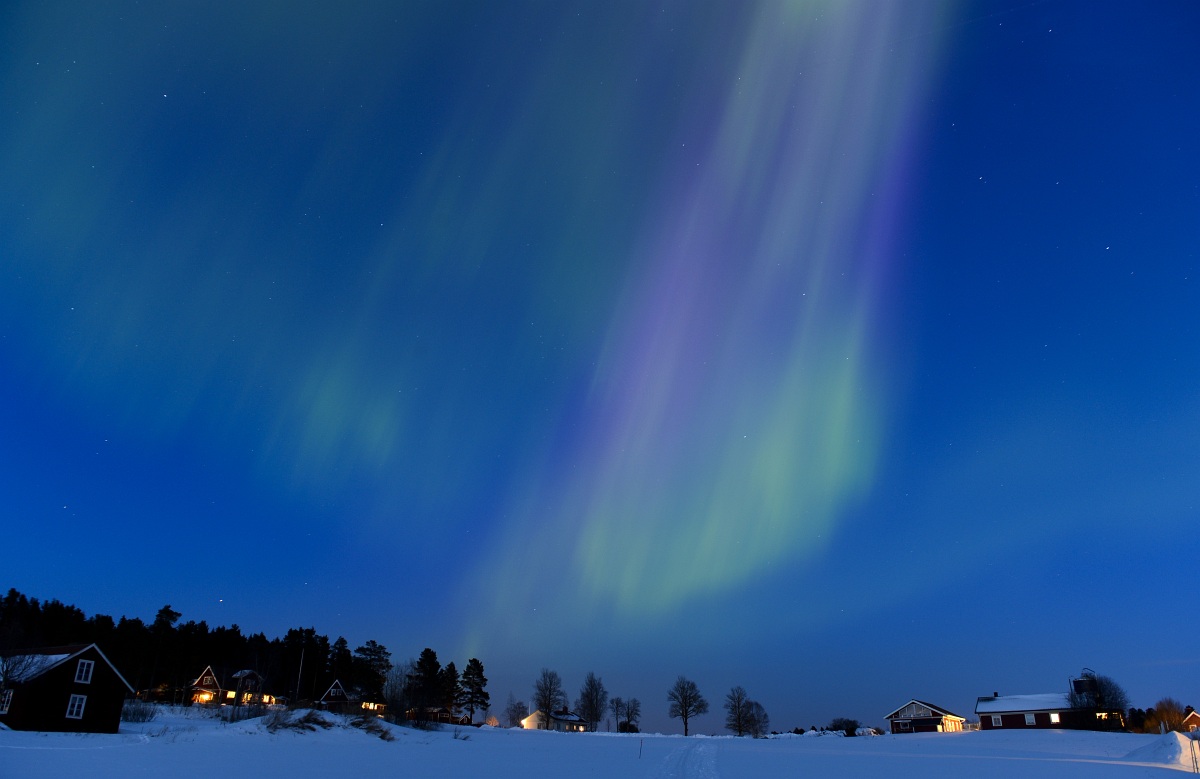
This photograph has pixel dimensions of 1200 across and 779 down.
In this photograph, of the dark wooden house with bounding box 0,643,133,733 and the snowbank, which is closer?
the snowbank

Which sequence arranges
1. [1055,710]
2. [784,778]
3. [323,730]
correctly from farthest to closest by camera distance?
[1055,710], [323,730], [784,778]

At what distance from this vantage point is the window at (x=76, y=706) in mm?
50906

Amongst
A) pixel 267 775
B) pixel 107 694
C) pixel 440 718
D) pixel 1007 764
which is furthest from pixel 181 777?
pixel 440 718

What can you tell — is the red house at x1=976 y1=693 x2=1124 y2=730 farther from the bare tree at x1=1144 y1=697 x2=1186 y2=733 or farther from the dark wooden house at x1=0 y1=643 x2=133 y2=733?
the dark wooden house at x1=0 y1=643 x2=133 y2=733

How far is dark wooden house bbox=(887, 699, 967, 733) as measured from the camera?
418ft

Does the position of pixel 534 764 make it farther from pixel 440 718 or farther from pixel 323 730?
pixel 440 718

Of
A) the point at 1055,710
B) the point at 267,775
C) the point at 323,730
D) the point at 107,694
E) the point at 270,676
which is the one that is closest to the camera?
the point at 267,775

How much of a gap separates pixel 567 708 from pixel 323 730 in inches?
5275

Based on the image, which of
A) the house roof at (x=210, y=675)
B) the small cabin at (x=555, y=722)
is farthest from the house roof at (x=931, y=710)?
the house roof at (x=210, y=675)

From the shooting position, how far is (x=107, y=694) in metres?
53.2

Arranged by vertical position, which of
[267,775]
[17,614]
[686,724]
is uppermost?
[17,614]

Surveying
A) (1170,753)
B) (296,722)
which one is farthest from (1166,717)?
(296,722)

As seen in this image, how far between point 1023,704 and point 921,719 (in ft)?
58.6

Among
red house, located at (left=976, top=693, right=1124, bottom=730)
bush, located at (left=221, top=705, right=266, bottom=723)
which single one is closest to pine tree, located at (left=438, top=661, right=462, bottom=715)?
bush, located at (left=221, top=705, right=266, bottom=723)
